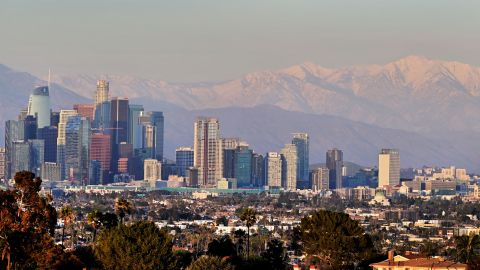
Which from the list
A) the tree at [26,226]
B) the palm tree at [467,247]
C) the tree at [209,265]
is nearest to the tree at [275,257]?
the palm tree at [467,247]

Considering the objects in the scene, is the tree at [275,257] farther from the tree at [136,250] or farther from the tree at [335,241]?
the tree at [136,250]

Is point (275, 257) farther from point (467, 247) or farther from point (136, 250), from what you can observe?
point (136, 250)

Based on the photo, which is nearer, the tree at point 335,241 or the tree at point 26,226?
the tree at point 26,226

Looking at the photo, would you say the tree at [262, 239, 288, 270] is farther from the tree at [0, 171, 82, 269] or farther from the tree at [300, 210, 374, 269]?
the tree at [0, 171, 82, 269]

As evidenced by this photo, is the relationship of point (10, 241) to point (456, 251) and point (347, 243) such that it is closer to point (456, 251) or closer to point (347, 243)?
point (347, 243)

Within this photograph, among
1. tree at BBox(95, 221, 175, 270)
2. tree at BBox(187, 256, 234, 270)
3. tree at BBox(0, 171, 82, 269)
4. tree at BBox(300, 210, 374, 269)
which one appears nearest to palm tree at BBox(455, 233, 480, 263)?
tree at BBox(300, 210, 374, 269)

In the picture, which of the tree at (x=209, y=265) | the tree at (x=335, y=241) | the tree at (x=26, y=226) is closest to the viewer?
the tree at (x=26, y=226)
